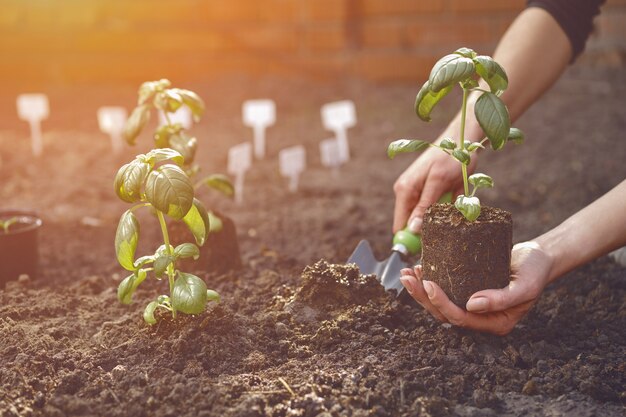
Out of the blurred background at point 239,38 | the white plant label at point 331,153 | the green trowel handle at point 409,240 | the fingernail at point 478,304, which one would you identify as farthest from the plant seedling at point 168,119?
the blurred background at point 239,38

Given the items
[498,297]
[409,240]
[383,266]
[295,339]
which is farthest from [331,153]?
[498,297]

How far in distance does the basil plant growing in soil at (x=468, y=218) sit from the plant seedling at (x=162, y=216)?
539 mm

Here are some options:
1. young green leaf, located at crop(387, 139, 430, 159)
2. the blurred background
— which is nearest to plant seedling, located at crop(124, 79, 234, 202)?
young green leaf, located at crop(387, 139, 430, 159)

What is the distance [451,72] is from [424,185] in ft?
2.05

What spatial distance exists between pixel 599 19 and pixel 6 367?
16.0 ft

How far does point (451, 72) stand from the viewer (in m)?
1.71

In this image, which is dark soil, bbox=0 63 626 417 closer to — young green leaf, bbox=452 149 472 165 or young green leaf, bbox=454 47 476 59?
young green leaf, bbox=452 149 472 165

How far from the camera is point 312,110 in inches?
229

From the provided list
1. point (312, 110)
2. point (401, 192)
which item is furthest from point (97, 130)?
point (401, 192)

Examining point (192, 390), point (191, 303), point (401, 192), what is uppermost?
point (401, 192)

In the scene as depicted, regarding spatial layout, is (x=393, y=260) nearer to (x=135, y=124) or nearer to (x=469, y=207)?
(x=469, y=207)

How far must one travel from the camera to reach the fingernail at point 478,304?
6.08 ft

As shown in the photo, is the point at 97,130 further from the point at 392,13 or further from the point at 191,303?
the point at 191,303

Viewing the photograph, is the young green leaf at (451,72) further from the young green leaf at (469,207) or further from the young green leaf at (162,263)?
the young green leaf at (162,263)
